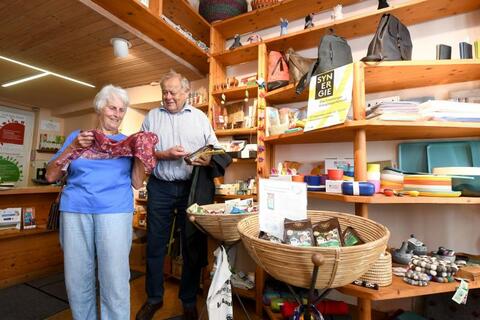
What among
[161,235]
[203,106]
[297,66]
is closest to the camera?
[161,235]

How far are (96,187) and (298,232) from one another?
3.06ft

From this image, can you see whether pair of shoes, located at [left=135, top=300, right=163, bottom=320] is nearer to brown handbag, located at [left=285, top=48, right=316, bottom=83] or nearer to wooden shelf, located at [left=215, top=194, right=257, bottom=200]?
wooden shelf, located at [left=215, top=194, right=257, bottom=200]

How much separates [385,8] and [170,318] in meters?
2.50

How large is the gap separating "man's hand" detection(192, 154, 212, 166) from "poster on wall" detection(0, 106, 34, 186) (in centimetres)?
437

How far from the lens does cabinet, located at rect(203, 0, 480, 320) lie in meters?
1.11

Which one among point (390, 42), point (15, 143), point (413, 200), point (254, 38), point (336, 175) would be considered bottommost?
point (413, 200)

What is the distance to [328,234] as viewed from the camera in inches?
34.9

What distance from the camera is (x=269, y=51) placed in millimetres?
2031

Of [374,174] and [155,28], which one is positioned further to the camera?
A: [155,28]

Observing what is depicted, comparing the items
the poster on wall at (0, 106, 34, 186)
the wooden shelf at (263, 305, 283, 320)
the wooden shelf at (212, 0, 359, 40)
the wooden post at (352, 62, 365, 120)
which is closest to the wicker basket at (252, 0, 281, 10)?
the wooden shelf at (212, 0, 359, 40)

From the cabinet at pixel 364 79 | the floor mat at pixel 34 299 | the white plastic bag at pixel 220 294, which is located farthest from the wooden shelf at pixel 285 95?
the floor mat at pixel 34 299

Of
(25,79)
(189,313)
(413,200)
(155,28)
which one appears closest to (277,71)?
(155,28)

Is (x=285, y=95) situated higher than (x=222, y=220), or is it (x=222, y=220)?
(x=285, y=95)

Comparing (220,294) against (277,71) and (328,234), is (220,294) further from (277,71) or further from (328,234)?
(277,71)
